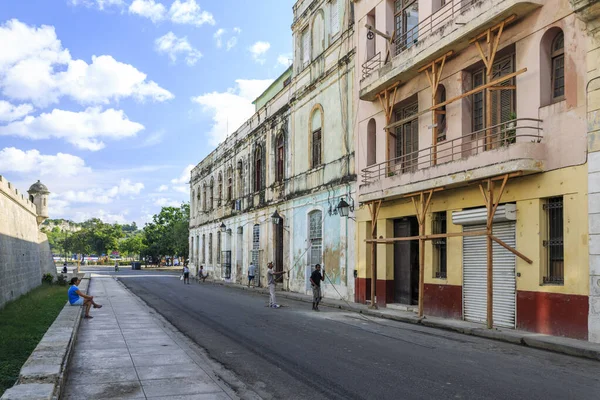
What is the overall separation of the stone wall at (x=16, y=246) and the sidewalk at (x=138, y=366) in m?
4.66

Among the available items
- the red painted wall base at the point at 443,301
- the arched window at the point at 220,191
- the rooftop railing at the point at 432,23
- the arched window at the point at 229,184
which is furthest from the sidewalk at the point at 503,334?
the arched window at the point at 220,191

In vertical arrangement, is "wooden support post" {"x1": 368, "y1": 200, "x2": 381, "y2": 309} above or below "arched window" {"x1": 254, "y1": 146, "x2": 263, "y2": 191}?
below

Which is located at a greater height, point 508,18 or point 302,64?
point 302,64

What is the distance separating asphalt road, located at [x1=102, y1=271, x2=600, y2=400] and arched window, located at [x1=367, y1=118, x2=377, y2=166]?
7.65 metres

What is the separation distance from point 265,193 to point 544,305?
22075 millimetres

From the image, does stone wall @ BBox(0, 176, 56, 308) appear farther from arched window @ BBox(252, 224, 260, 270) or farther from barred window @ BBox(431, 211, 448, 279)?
barred window @ BBox(431, 211, 448, 279)

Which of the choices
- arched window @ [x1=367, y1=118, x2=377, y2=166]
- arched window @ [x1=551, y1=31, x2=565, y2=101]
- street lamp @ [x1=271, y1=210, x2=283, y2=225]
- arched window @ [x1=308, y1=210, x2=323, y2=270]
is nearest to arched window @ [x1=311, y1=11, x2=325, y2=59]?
arched window @ [x1=367, y1=118, x2=377, y2=166]

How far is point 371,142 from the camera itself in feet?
69.7

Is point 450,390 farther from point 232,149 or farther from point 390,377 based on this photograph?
point 232,149

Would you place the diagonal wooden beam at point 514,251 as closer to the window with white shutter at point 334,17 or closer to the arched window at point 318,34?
the window with white shutter at point 334,17

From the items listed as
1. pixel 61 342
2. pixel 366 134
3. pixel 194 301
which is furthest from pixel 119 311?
pixel 366 134

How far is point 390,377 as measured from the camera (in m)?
8.03

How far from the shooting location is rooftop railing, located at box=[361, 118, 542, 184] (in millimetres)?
13086

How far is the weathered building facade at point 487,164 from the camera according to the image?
1202cm
